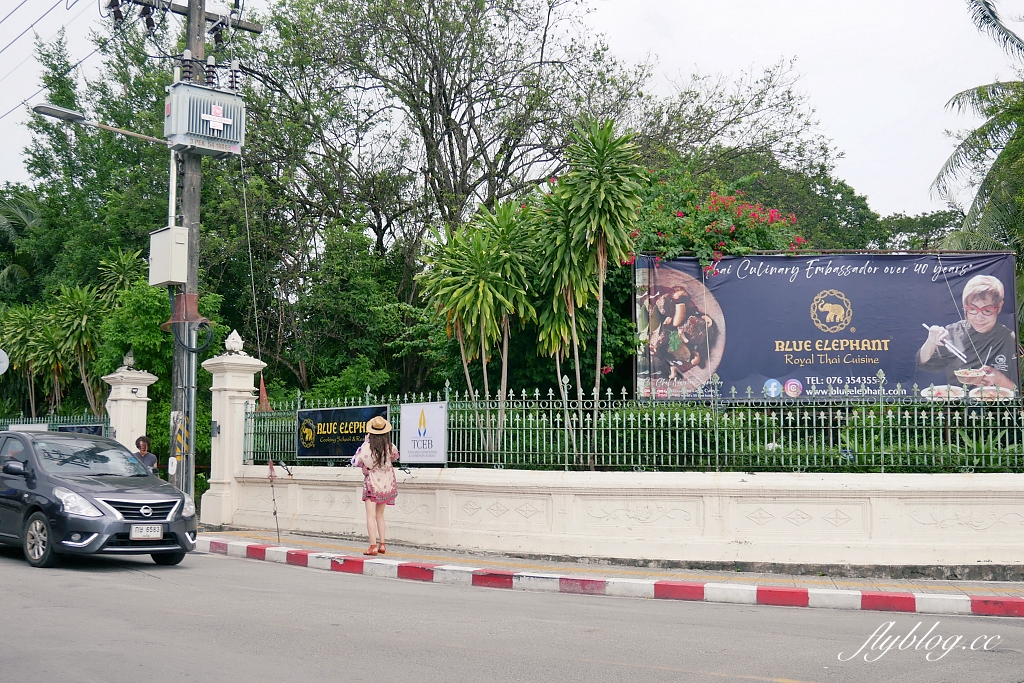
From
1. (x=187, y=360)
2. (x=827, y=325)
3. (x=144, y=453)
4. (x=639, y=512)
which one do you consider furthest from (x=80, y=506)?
(x=827, y=325)

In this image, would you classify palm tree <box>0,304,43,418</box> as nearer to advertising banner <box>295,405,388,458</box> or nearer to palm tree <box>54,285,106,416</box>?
palm tree <box>54,285,106,416</box>

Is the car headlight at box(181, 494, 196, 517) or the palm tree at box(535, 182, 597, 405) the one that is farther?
the palm tree at box(535, 182, 597, 405)

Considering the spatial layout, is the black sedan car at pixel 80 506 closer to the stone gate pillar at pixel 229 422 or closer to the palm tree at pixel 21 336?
the stone gate pillar at pixel 229 422

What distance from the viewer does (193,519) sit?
11180 mm

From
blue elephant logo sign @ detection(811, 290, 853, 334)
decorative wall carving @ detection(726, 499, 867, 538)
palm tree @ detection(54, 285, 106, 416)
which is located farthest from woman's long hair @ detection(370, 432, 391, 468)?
palm tree @ detection(54, 285, 106, 416)

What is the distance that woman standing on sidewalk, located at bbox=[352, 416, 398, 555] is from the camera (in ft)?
40.0

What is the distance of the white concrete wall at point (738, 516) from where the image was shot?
10.6 metres

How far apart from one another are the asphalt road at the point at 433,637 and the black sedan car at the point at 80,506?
1.83 ft

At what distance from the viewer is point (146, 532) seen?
10523mm

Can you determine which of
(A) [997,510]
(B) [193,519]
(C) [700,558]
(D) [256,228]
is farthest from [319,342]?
(A) [997,510]

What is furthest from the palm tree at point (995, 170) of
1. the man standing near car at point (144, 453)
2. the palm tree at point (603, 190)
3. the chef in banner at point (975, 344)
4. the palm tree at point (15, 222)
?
the palm tree at point (15, 222)

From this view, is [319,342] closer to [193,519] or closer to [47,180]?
[193,519]

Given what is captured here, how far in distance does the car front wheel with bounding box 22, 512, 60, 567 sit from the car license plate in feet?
2.83
